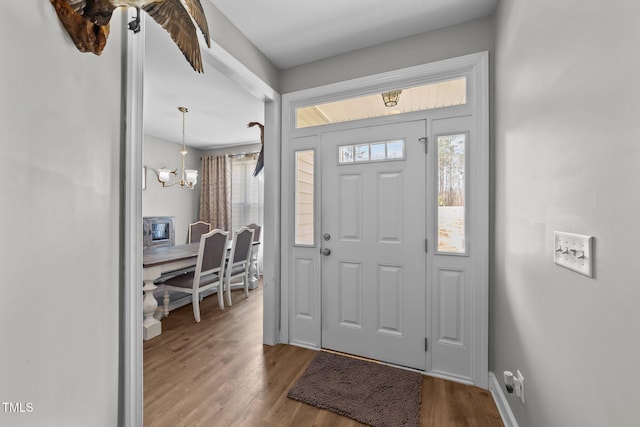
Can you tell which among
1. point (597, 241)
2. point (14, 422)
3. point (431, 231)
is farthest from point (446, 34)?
point (14, 422)

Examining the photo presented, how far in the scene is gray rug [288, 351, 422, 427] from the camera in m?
1.61

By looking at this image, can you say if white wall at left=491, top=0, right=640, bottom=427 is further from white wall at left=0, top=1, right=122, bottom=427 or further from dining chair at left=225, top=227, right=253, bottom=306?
dining chair at left=225, top=227, right=253, bottom=306

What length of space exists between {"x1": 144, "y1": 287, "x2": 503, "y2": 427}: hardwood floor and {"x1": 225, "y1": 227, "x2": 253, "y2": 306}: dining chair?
931 mm

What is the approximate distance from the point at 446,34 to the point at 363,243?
5.48 ft

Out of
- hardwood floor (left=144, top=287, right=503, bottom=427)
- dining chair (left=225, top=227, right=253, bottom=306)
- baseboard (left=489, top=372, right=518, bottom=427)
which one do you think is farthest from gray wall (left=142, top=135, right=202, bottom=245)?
baseboard (left=489, top=372, right=518, bottom=427)

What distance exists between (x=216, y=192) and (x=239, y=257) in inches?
92.6

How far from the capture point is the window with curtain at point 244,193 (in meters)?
5.42

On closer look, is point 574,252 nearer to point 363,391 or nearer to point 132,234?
point 363,391

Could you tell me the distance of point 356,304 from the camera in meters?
2.28

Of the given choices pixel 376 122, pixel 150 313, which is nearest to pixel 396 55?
pixel 376 122

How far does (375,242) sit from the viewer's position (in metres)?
2.21

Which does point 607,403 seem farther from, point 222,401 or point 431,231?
point 222,401

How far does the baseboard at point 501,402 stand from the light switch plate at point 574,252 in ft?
3.47

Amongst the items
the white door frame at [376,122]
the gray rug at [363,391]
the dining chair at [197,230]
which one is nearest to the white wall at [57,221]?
the gray rug at [363,391]
